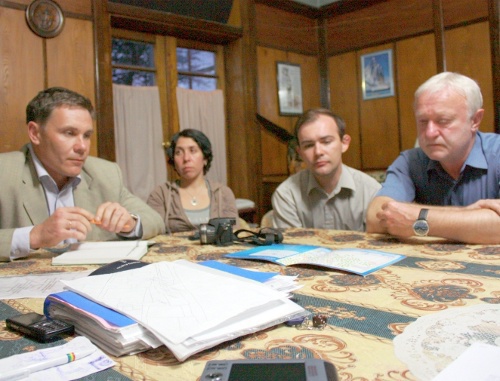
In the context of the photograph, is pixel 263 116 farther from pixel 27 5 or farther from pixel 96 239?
pixel 96 239

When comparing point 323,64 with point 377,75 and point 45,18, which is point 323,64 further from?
point 45,18

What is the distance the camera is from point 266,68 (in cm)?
542

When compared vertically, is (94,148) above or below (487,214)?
above

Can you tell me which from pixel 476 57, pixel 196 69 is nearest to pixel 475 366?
pixel 196 69

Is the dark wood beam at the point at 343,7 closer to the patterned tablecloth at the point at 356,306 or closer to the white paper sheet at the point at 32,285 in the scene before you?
the patterned tablecloth at the point at 356,306

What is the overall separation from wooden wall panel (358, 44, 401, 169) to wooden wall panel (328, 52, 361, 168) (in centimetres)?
7

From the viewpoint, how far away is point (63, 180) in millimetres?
2098

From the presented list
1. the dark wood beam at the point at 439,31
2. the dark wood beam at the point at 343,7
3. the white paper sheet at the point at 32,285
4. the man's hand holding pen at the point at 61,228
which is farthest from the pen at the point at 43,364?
the dark wood beam at the point at 343,7

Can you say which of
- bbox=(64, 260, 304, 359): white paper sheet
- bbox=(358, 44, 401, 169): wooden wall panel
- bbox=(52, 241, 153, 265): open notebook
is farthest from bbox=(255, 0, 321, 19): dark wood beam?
bbox=(64, 260, 304, 359): white paper sheet

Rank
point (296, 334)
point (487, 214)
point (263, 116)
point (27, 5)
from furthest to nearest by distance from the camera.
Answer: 1. point (263, 116)
2. point (27, 5)
3. point (487, 214)
4. point (296, 334)

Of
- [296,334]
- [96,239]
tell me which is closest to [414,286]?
[296,334]

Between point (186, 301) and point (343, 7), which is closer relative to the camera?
point (186, 301)

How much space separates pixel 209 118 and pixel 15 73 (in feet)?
6.61

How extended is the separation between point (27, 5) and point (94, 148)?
125 centimetres
